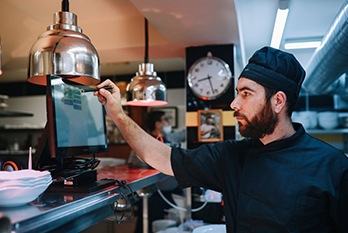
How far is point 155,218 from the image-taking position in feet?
11.6

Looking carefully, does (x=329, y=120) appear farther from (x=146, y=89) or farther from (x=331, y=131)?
(x=146, y=89)

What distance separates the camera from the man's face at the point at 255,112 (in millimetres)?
1548

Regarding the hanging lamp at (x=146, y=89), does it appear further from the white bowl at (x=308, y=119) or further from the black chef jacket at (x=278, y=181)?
the white bowl at (x=308, y=119)

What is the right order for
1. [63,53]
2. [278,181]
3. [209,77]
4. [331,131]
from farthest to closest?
[331,131] → [209,77] → [278,181] → [63,53]

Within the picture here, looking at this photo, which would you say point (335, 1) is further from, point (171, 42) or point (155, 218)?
point (155, 218)

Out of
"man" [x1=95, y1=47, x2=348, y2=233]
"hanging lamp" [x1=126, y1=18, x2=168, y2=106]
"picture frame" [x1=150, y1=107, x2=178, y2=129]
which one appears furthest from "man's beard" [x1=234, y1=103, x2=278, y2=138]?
"picture frame" [x1=150, y1=107, x2=178, y2=129]

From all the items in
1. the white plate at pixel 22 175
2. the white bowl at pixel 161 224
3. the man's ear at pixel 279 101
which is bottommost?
the white bowl at pixel 161 224

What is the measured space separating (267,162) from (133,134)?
63 centimetres

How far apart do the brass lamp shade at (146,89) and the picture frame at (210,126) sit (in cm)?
97

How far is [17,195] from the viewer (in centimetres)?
110

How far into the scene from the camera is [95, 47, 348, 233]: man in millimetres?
1374

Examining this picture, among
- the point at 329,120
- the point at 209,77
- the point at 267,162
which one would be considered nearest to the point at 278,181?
the point at 267,162

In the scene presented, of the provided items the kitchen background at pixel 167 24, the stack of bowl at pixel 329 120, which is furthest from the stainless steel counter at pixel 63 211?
the stack of bowl at pixel 329 120

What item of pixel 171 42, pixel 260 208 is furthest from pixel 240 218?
pixel 171 42
